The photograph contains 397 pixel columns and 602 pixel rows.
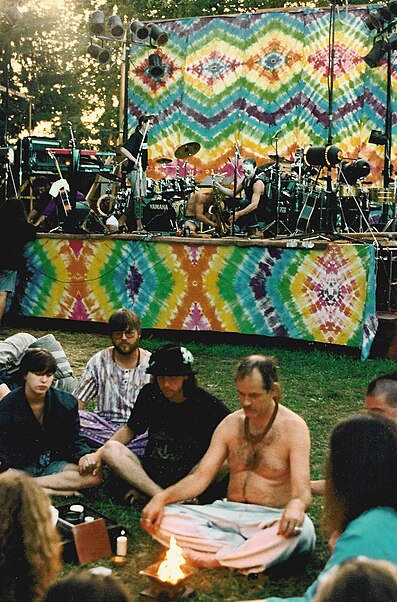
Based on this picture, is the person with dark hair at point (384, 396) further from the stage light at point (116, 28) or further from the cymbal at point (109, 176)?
the stage light at point (116, 28)

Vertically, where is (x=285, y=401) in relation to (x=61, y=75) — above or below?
below

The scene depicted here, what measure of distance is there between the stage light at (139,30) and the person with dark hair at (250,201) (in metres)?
3.56

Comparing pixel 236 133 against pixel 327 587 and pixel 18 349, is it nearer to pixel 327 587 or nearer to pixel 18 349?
pixel 18 349

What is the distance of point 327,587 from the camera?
1.74 m

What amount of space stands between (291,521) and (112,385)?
A: 233 centimetres

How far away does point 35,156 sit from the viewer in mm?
13555

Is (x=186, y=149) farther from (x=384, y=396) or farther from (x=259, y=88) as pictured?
(x=384, y=396)

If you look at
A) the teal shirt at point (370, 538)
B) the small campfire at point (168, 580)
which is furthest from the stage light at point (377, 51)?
the teal shirt at point (370, 538)

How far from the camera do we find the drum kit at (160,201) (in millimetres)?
13805

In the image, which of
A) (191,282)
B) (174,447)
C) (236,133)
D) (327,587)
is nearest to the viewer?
(327,587)

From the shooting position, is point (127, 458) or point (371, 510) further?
point (127, 458)

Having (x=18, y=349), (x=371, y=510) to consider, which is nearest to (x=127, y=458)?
(x=18, y=349)

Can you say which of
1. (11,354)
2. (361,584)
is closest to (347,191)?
(11,354)

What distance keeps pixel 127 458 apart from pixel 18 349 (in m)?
1.77
